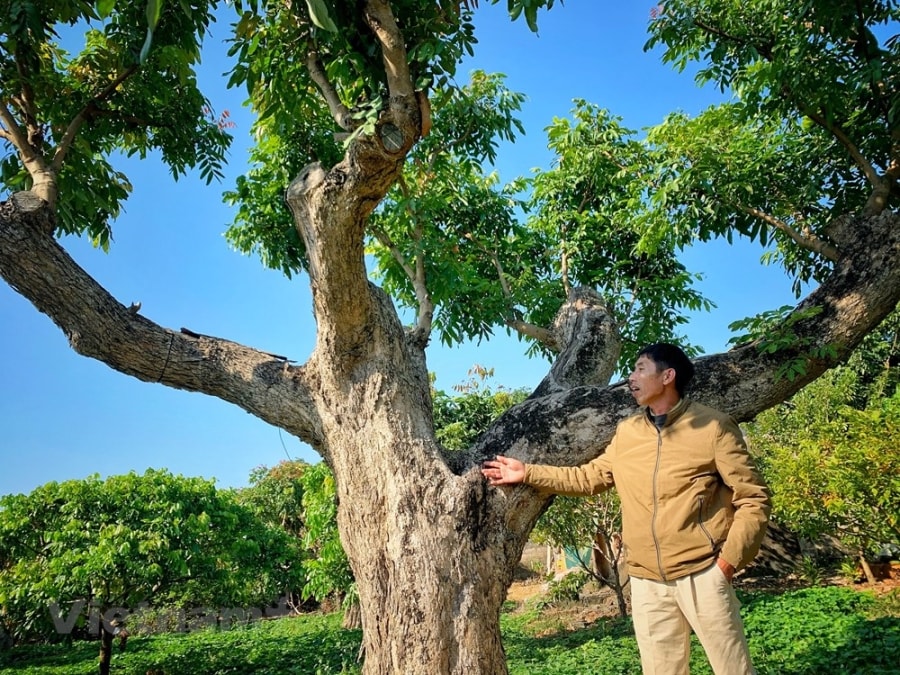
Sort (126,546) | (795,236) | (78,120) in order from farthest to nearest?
1. (126,546)
2. (795,236)
3. (78,120)

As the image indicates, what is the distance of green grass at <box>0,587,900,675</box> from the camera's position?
15.2 feet

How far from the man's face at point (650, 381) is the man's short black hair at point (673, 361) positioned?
0.02 m

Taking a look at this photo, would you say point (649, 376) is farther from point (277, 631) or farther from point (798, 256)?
point (277, 631)

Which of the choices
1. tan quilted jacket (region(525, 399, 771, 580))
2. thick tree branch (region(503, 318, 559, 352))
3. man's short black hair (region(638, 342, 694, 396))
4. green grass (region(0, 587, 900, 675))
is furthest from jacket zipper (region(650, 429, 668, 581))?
thick tree branch (region(503, 318, 559, 352))

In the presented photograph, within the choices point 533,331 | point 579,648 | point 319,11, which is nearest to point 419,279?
point 533,331

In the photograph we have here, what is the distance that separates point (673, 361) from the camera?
2.59 m

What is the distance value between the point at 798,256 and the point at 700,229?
97 cm

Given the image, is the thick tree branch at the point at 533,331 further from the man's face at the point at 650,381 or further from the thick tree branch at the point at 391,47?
the thick tree branch at the point at 391,47

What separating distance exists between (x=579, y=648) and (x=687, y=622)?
417 centimetres

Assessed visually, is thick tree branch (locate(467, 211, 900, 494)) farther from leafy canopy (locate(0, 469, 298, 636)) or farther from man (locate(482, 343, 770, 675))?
leafy canopy (locate(0, 469, 298, 636))

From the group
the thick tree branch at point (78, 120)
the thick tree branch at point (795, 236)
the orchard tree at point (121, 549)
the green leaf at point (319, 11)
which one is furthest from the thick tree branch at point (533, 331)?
the green leaf at point (319, 11)

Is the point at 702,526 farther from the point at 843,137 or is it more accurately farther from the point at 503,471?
the point at 843,137

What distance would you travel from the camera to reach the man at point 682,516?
229 centimetres

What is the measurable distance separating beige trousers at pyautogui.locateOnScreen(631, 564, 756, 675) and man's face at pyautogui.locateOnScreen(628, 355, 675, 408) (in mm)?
684
